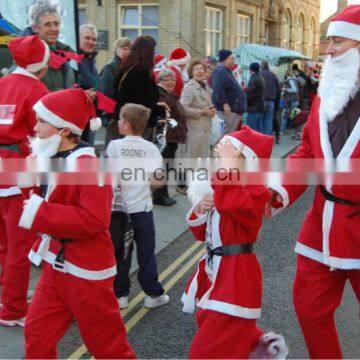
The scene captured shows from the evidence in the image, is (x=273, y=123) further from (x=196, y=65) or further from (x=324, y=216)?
(x=324, y=216)

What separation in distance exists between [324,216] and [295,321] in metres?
1.44

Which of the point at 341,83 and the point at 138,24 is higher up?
the point at 138,24

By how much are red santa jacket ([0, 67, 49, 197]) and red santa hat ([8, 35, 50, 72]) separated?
0.08 meters

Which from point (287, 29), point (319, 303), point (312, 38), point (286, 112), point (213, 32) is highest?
point (287, 29)

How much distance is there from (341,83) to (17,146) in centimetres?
218

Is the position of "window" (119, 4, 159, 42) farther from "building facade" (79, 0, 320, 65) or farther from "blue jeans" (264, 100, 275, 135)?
"blue jeans" (264, 100, 275, 135)

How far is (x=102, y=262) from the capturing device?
2.96 meters

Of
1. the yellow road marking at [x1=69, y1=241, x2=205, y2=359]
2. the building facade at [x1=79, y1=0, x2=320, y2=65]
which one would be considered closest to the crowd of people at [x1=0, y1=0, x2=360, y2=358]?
the yellow road marking at [x1=69, y1=241, x2=205, y2=359]

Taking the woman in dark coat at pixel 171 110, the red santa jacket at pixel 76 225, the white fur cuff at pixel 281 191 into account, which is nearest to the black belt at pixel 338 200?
the white fur cuff at pixel 281 191

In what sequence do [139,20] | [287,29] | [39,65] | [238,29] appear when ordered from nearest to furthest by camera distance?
[39,65], [139,20], [238,29], [287,29]

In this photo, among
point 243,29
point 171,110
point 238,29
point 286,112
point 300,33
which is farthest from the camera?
point 300,33

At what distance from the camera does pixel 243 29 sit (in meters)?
23.7

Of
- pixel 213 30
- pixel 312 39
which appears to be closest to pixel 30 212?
pixel 213 30

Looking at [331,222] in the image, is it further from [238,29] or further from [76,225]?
[238,29]
